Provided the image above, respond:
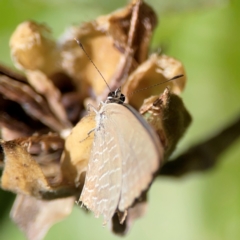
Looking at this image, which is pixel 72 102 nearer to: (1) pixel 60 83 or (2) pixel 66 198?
(1) pixel 60 83

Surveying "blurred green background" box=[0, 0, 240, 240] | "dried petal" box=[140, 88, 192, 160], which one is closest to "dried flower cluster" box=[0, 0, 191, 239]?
"dried petal" box=[140, 88, 192, 160]

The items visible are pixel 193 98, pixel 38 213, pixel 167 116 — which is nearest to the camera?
pixel 167 116

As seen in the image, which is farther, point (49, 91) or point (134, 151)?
point (49, 91)

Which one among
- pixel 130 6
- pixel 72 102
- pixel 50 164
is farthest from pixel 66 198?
pixel 130 6

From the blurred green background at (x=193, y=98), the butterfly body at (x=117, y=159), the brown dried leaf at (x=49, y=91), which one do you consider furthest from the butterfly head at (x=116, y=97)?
the blurred green background at (x=193, y=98)

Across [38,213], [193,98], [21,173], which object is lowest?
[193,98]

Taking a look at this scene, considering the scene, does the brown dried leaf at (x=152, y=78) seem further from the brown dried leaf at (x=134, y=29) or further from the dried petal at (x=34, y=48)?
the dried petal at (x=34, y=48)

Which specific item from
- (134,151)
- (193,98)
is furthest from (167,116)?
(193,98)

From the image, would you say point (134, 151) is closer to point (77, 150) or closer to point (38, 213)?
point (77, 150)
